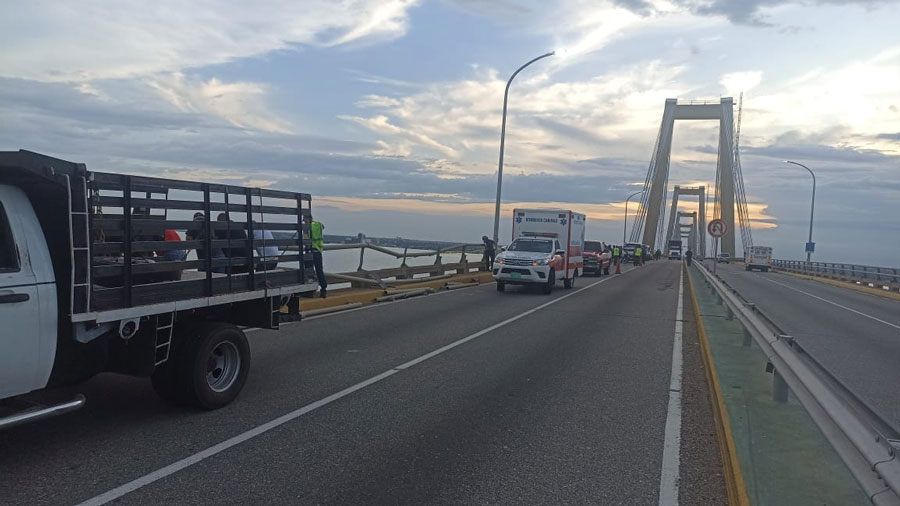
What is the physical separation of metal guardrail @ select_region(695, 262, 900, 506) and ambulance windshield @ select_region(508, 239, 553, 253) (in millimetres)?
16051

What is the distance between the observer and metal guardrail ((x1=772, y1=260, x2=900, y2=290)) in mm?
32781

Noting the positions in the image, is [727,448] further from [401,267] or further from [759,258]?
[759,258]

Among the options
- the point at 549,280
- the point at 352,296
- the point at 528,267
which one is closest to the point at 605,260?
the point at 549,280

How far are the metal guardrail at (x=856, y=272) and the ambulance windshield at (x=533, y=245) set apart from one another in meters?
19.3

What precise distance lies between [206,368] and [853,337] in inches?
525

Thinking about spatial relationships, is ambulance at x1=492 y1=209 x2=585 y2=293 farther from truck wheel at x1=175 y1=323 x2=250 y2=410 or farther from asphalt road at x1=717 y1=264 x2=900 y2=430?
truck wheel at x1=175 y1=323 x2=250 y2=410

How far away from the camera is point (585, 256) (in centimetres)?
3575

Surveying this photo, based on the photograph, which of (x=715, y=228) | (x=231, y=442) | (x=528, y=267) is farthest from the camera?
(x=715, y=228)

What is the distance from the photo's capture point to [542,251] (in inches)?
877

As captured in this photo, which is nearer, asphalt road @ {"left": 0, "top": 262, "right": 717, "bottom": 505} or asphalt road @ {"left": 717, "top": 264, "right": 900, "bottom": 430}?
asphalt road @ {"left": 0, "top": 262, "right": 717, "bottom": 505}

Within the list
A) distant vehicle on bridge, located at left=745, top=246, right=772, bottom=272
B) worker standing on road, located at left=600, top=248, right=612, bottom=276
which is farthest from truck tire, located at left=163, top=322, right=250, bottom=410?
distant vehicle on bridge, located at left=745, top=246, right=772, bottom=272

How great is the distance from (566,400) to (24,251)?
5347 millimetres

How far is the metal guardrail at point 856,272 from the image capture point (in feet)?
108

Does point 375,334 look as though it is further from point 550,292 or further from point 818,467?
point 550,292
